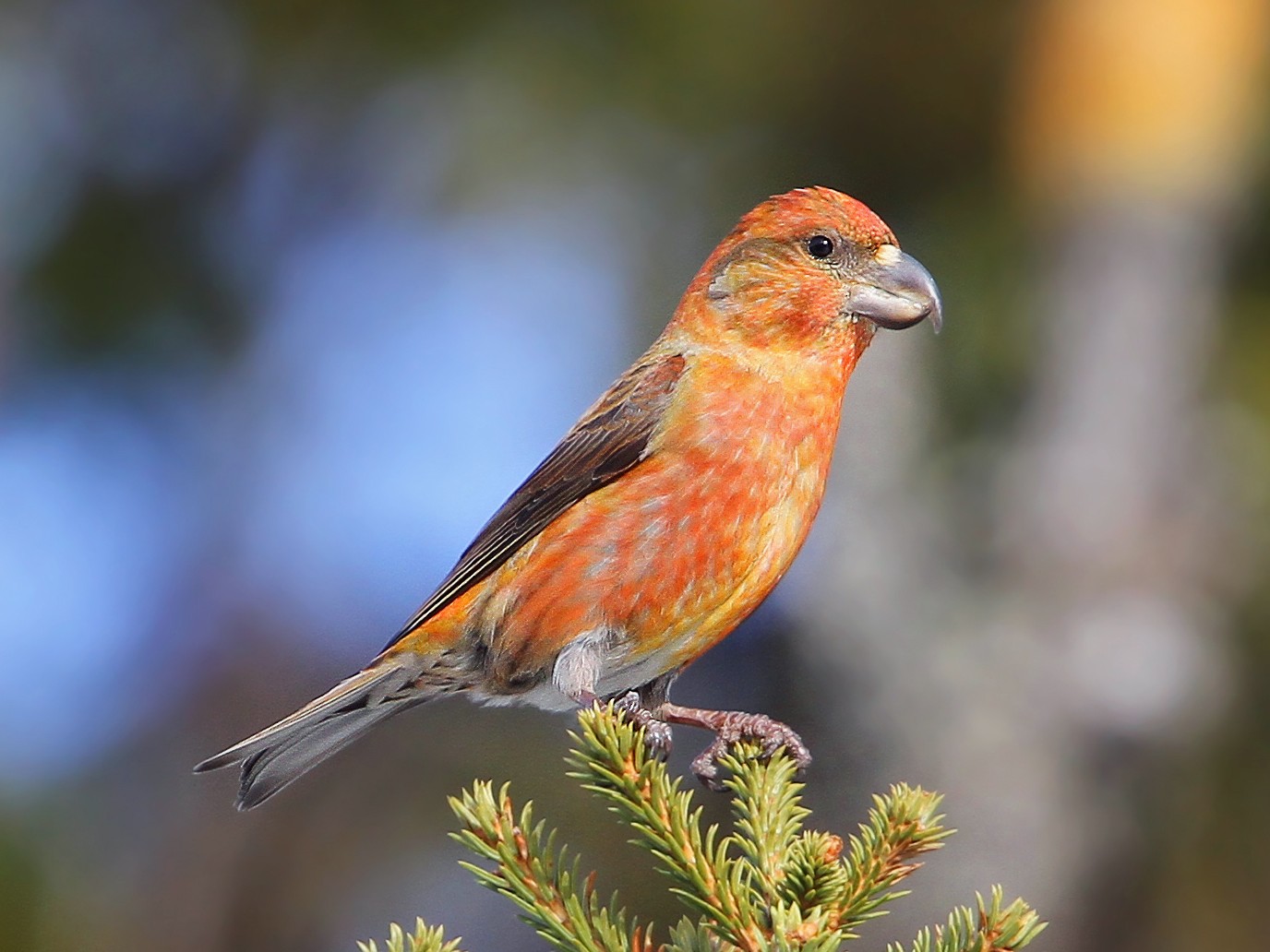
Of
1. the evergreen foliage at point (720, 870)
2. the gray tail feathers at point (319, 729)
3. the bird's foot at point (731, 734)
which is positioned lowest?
the evergreen foliage at point (720, 870)

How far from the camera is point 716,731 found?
2.90m

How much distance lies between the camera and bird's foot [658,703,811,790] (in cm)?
257

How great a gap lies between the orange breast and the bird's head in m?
0.15

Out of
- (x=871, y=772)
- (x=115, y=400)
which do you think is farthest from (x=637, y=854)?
(x=115, y=400)

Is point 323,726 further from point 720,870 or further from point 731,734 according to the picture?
point 720,870

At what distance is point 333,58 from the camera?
7.68 m

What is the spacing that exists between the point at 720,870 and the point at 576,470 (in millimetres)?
1596

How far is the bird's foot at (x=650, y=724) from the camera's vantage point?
2715mm

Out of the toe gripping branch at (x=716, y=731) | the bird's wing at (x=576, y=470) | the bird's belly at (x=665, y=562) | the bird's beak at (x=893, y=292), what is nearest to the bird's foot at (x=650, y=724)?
the toe gripping branch at (x=716, y=731)

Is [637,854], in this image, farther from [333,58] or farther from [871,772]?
[333,58]

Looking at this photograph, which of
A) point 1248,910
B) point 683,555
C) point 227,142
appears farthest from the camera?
point 227,142

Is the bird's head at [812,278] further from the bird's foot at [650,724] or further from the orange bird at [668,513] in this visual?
the bird's foot at [650,724]

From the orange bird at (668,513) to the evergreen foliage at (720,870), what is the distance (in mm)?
642

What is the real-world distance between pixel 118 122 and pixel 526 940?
457 centimetres
